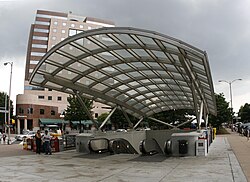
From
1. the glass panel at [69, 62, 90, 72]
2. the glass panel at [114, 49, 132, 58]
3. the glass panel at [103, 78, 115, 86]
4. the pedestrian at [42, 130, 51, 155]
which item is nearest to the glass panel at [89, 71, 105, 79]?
the glass panel at [103, 78, 115, 86]

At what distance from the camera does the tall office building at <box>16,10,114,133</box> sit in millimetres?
72750

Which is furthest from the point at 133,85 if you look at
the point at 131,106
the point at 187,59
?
the point at 187,59

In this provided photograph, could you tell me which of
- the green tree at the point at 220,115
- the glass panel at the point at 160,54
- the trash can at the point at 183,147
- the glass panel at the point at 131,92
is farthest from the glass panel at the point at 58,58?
A: the green tree at the point at 220,115

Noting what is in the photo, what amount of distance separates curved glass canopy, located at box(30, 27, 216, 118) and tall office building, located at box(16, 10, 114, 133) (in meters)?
43.1

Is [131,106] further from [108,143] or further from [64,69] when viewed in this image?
[64,69]

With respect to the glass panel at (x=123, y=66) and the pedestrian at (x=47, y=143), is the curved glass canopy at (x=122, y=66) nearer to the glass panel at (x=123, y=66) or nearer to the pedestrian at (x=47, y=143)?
the glass panel at (x=123, y=66)

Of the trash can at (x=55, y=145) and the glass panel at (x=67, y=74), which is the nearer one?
the glass panel at (x=67, y=74)

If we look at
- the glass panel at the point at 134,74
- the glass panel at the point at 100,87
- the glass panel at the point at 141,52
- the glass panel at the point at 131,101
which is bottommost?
the glass panel at the point at 131,101

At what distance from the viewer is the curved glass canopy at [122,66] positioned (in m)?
16.1

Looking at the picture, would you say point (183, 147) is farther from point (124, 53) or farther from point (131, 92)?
point (131, 92)

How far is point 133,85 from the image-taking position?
25641 millimetres

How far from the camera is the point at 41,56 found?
90.1 metres

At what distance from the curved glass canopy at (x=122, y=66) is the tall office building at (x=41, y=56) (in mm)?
43134

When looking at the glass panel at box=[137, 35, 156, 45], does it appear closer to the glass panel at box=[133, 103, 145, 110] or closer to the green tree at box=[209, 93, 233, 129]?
the glass panel at box=[133, 103, 145, 110]
